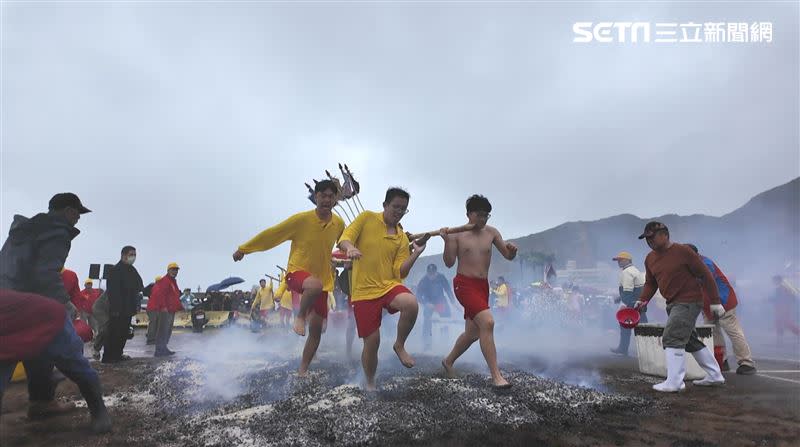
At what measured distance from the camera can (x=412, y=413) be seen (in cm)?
337

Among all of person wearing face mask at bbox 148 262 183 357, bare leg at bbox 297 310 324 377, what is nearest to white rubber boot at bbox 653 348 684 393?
bare leg at bbox 297 310 324 377

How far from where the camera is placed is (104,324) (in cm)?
895

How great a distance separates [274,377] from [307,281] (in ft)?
4.55

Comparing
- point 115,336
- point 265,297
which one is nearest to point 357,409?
point 115,336

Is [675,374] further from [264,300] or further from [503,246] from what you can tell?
[264,300]

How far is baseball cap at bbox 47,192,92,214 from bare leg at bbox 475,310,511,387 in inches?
157

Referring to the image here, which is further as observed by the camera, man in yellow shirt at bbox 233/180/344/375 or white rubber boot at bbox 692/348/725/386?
white rubber boot at bbox 692/348/725/386

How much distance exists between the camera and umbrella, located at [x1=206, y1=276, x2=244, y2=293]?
1948cm

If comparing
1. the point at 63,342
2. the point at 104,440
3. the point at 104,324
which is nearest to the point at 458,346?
the point at 104,440

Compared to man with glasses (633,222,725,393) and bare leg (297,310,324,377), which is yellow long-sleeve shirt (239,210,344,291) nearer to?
bare leg (297,310,324,377)

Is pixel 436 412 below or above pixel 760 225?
below

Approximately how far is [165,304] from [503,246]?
8.01 m

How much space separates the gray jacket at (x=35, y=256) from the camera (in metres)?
3.55

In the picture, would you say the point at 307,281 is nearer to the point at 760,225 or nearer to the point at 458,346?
the point at 458,346
